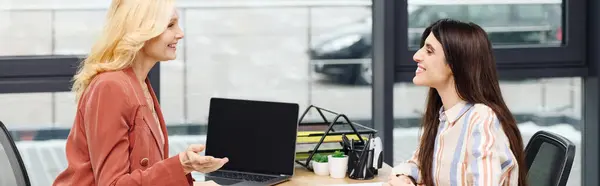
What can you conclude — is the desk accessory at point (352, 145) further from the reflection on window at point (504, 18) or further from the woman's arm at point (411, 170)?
the reflection on window at point (504, 18)

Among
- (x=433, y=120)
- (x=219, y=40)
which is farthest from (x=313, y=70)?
(x=433, y=120)

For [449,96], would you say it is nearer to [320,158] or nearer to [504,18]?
[320,158]

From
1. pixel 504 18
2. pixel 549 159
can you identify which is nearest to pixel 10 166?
pixel 549 159

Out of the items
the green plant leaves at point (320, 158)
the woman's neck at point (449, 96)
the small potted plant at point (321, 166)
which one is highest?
the woman's neck at point (449, 96)

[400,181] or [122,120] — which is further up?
[122,120]

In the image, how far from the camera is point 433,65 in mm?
2148

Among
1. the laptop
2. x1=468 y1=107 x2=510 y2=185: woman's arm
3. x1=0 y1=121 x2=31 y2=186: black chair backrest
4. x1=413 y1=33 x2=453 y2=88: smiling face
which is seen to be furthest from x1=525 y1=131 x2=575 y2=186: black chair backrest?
x1=0 y1=121 x2=31 y2=186: black chair backrest

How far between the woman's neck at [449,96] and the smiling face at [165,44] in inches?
27.8

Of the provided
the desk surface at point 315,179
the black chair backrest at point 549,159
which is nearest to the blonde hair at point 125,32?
the desk surface at point 315,179

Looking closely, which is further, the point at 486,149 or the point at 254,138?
the point at 254,138

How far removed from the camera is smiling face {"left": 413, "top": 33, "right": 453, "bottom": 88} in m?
2.14

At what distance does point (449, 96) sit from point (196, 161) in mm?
706

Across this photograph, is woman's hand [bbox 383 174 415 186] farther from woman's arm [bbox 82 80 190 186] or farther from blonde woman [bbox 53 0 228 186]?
woman's arm [bbox 82 80 190 186]

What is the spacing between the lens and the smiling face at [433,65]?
84.3 inches
